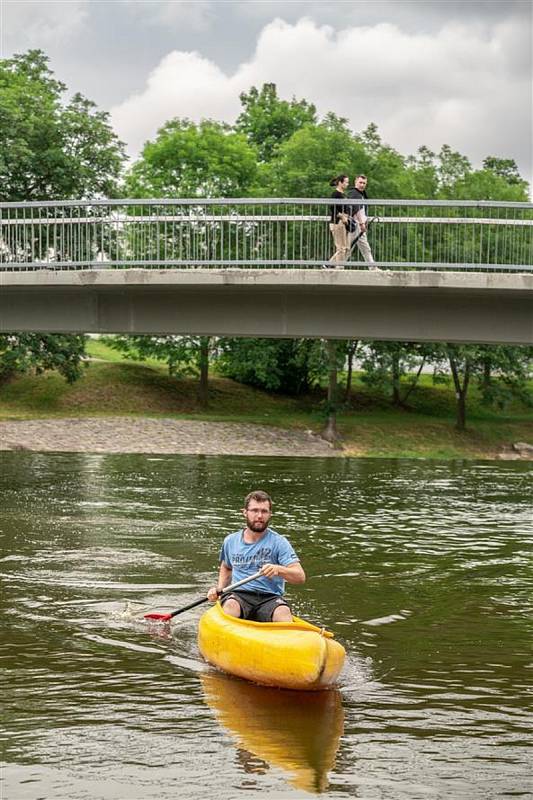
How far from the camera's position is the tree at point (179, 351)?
171 ft

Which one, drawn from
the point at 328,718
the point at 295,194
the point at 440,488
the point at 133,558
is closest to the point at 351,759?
the point at 328,718

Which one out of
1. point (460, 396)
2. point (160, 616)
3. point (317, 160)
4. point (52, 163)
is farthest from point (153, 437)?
point (160, 616)

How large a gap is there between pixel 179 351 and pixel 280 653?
42.3 metres

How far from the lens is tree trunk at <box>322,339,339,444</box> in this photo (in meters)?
45.1

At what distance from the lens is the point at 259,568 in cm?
1212

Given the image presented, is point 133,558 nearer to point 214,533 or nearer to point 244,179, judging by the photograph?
point 214,533

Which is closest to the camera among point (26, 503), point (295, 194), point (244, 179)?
point (26, 503)

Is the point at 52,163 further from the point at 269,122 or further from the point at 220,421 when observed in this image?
the point at 269,122

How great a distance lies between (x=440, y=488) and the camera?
31.9 meters

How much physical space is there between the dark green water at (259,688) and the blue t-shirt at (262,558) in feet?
3.18

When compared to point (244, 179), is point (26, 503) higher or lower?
lower

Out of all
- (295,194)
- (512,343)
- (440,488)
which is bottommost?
(440,488)

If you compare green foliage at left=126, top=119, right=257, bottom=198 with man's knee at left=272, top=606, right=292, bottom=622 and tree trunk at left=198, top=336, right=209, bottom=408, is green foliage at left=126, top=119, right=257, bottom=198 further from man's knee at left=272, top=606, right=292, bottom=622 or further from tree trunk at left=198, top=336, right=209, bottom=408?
man's knee at left=272, top=606, right=292, bottom=622

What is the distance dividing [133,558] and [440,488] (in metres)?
14.2
